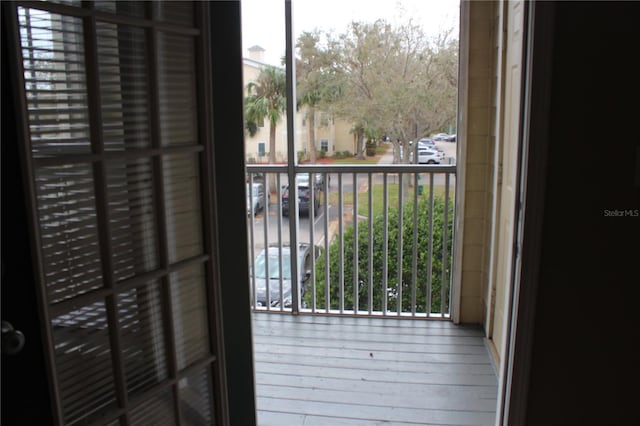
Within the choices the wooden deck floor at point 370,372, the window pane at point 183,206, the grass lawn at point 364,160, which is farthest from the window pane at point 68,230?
the grass lawn at point 364,160

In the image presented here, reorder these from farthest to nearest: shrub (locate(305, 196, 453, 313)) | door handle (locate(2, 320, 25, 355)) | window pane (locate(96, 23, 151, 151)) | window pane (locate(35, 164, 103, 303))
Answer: shrub (locate(305, 196, 453, 313))
window pane (locate(96, 23, 151, 151))
window pane (locate(35, 164, 103, 303))
door handle (locate(2, 320, 25, 355))

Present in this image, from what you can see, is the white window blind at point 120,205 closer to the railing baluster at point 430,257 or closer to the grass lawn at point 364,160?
the grass lawn at point 364,160

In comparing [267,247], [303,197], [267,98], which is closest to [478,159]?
Answer: [303,197]

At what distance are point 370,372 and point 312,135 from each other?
157 cm

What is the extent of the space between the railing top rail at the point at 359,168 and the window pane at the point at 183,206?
181 centimetres

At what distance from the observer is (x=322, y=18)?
3.29 meters

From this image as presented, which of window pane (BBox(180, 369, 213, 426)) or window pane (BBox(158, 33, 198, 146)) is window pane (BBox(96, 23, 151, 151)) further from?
window pane (BBox(180, 369, 213, 426))

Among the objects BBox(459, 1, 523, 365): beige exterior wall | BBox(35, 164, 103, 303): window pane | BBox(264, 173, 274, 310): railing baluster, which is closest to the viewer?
BBox(35, 164, 103, 303): window pane

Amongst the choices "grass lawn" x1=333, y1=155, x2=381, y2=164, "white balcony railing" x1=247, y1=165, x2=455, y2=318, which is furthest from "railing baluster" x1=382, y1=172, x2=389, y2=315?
"grass lawn" x1=333, y1=155, x2=381, y2=164

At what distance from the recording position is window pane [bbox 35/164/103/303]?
1.25 meters

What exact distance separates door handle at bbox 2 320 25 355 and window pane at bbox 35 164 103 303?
0.38 feet

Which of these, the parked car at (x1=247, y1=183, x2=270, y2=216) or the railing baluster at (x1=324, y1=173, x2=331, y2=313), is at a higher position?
the parked car at (x1=247, y1=183, x2=270, y2=216)

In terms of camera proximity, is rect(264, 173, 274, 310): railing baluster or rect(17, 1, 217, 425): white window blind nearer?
rect(17, 1, 217, 425): white window blind

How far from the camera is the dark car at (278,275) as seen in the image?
3.75m
